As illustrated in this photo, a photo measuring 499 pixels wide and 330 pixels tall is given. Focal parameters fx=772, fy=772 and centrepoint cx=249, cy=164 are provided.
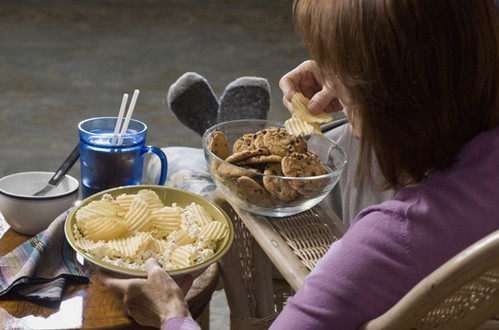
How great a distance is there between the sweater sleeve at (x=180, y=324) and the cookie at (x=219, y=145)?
25 cm

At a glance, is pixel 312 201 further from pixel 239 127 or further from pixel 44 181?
A: pixel 44 181

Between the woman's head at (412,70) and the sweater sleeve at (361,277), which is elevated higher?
the woman's head at (412,70)

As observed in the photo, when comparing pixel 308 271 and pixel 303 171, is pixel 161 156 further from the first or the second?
pixel 308 271

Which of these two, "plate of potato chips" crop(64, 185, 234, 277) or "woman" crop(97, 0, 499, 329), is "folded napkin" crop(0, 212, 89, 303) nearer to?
"plate of potato chips" crop(64, 185, 234, 277)

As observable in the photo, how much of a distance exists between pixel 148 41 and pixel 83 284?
329 cm

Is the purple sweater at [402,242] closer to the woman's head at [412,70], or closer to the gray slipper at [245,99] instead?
the woman's head at [412,70]

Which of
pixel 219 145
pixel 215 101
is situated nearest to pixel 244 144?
pixel 219 145

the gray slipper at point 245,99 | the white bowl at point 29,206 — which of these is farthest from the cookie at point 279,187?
the gray slipper at point 245,99

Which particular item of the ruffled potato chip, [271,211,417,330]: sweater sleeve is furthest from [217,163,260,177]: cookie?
[271,211,417,330]: sweater sleeve

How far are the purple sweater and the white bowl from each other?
1.74 ft

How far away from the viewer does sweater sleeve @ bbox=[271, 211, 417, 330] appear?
749 millimetres

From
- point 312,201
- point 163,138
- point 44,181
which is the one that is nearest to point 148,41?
point 163,138

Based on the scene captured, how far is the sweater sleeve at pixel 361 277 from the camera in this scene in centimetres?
75

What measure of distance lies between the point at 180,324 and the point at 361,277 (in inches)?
11.0
